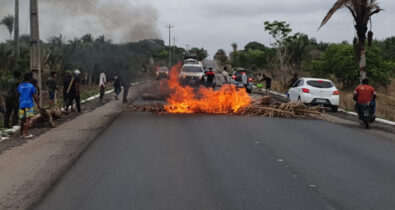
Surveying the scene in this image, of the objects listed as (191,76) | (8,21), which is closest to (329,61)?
(191,76)

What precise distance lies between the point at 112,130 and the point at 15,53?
66.2 ft

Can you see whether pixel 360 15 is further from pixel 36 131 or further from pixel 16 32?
pixel 16 32

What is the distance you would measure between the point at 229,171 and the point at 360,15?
15017mm

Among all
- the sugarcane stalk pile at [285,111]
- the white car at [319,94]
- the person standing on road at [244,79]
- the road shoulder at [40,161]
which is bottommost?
the road shoulder at [40,161]

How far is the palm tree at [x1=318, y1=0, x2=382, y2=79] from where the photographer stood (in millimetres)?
18719

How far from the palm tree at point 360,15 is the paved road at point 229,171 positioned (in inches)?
347

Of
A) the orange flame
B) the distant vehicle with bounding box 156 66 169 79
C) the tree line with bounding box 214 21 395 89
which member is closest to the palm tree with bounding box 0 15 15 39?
the distant vehicle with bounding box 156 66 169 79

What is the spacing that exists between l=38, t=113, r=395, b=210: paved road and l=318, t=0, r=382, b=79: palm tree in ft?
28.9

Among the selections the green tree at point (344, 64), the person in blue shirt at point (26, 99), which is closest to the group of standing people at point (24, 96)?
the person in blue shirt at point (26, 99)

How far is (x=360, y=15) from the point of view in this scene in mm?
19266

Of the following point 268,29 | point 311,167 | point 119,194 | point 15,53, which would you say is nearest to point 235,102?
point 311,167

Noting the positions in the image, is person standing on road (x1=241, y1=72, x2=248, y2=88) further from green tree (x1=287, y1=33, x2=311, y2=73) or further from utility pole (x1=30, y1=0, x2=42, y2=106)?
utility pole (x1=30, y1=0, x2=42, y2=106)

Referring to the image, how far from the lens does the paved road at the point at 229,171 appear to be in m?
5.48

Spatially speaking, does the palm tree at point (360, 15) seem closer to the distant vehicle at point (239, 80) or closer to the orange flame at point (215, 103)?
the orange flame at point (215, 103)
